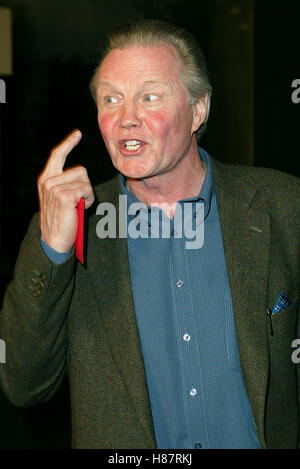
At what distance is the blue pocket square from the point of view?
5.40ft

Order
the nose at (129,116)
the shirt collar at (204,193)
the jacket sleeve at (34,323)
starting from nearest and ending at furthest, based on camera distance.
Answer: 1. the jacket sleeve at (34,323)
2. the nose at (129,116)
3. the shirt collar at (204,193)

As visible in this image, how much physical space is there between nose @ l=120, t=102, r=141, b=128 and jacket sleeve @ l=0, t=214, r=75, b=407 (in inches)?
14.1

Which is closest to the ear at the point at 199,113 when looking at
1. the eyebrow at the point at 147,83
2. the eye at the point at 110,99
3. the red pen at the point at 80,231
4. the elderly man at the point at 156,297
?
the elderly man at the point at 156,297

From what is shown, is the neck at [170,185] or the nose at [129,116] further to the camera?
the neck at [170,185]

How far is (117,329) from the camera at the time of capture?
1585 millimetres

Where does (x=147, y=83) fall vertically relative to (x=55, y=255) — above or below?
above

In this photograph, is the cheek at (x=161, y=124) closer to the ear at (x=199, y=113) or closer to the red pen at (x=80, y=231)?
the ear at (x=199, y=113)

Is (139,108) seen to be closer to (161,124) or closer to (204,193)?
(161,124)

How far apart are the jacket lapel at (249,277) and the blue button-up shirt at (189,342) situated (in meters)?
0.04

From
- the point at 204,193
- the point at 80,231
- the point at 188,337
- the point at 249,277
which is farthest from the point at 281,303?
the point at 80,231

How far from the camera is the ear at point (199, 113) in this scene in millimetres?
1849

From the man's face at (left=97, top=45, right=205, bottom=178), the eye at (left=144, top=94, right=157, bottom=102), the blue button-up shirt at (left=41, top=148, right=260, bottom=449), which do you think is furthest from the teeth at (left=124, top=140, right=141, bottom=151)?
the blue button-up shirt at (left=41, top=148, right=260, bottom=449)

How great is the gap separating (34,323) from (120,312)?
9.0 inches
